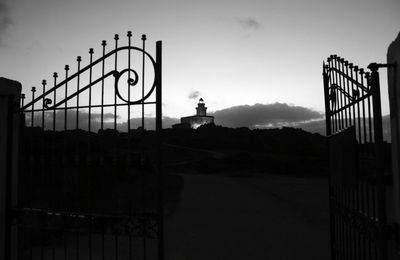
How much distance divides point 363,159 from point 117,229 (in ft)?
8.51

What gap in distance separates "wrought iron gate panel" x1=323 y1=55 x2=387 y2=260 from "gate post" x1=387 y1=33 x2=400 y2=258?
0.37 feet

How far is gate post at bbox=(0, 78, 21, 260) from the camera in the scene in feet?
15.2

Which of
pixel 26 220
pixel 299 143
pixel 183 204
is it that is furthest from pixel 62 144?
pixel 299 143

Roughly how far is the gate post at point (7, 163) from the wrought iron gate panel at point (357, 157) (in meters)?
4.07

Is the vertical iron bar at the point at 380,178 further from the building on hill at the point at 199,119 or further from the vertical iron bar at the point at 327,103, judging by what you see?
the building on hill at the point at 199,119

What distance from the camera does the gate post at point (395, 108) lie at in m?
2.84

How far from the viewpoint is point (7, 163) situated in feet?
15.2

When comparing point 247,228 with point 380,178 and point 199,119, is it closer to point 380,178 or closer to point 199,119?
point 380,178

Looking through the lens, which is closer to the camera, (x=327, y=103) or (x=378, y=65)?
(x=378, y=65)

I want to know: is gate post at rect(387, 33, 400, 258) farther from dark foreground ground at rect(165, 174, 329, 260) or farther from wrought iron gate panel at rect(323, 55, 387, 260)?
dark foreground ground at rect(165, 174, 329, 260)

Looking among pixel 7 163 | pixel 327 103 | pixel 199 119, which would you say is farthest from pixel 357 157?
pixel 199 119

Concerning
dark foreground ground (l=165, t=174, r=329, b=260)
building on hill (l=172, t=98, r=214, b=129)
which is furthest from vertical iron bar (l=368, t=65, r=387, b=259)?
building on hill (l=172, t=98, r=214, b=129)

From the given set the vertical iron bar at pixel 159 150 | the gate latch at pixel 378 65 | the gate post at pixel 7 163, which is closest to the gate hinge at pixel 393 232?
the gate latch at pixel 378 65

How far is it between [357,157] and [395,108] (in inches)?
25.1
